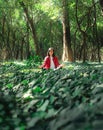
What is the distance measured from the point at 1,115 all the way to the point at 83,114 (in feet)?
4.73

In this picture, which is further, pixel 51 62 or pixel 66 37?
pixel 66 37

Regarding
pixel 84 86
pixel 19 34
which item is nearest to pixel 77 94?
pixel 84 86

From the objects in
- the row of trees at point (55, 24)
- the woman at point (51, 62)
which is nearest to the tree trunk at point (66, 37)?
the row of trees at point (55, 24)

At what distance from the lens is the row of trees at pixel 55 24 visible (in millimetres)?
25812

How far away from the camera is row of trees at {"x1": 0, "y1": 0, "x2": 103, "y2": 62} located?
2581 centimetres

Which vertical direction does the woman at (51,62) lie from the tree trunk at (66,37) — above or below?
below

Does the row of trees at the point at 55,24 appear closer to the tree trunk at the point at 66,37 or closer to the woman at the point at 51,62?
the tree trunk at the point at 66,37

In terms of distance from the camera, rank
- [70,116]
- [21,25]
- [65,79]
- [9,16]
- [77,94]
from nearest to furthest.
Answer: [70,116], [77,94], [65,79], [9,16], [21,25]

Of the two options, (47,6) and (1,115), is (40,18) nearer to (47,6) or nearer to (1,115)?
(47,6)

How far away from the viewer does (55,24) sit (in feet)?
176

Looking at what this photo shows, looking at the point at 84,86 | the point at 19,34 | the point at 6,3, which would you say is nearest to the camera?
the point at 84,86

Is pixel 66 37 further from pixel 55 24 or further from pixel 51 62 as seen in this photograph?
pixel 55 24

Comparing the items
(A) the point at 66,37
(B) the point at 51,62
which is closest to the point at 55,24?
(A) the point at 66,37

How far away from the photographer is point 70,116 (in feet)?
11.5
